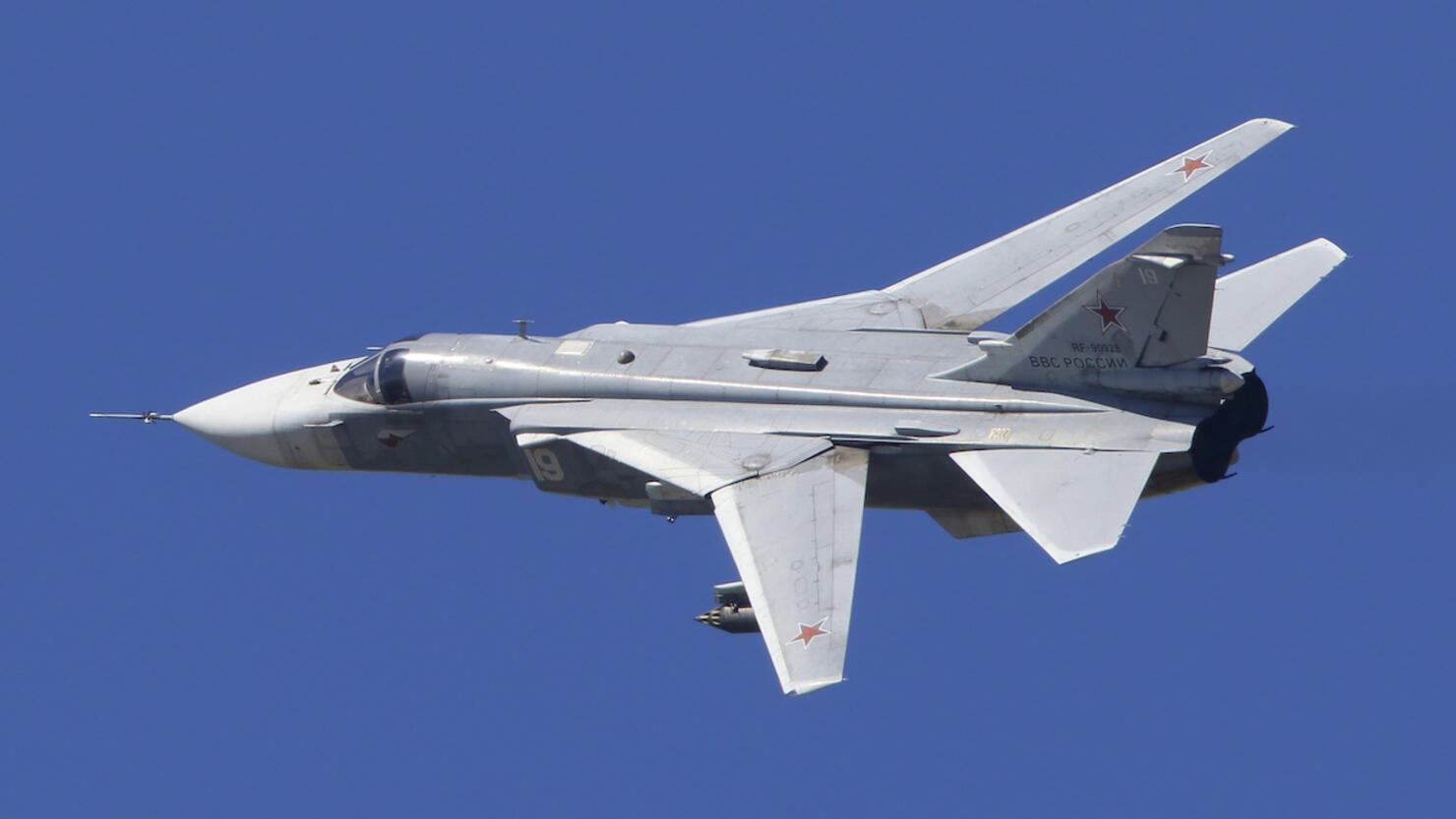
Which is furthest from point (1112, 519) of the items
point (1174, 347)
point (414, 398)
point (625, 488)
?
point (414, 398)

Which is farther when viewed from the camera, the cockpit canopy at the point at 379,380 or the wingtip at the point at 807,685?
the cockpit canopy at the point at 379,380

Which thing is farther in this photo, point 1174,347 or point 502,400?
point 502,400

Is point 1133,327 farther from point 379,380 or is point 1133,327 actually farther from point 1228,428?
point 379,380

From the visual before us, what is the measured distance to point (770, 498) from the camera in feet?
107

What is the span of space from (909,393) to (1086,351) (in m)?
2.14

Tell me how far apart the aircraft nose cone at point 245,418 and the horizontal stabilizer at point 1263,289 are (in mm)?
12056

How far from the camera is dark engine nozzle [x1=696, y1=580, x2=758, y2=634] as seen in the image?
3397 cm

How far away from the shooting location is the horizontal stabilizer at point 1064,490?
99.7 ft

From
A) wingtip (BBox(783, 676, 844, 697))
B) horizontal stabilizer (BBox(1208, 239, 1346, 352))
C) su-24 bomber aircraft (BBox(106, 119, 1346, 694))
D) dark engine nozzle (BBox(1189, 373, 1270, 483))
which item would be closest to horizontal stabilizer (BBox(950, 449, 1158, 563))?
su-24 bomber aircraft (BBox(106, 119, 1346, 694))

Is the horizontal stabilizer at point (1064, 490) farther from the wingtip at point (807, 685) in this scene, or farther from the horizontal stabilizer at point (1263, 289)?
the horizontal stabilizer at point (1263, 289)

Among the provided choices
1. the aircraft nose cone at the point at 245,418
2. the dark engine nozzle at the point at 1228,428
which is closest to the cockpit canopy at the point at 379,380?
the aircraft nose cone at the point at 245,418

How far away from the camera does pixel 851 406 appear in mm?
33594

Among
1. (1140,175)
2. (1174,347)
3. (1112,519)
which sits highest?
(1140,175)

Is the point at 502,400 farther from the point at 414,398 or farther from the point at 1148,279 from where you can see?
the point at 1148,279
